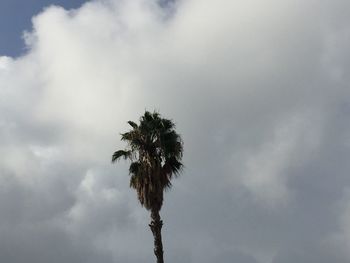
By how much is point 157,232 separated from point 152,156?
558 cm

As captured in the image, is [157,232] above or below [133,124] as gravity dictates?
below

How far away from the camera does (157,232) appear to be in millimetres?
47594

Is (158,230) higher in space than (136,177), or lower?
lower

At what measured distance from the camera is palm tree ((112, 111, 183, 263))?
4900 cm

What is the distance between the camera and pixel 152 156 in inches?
1987

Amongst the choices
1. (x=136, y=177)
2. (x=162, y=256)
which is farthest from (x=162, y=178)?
(x=162, y=256)

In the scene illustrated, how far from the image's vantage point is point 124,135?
5097 cm

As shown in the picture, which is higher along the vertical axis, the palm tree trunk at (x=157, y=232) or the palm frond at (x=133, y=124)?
the palm frond at (x=133, y=124)

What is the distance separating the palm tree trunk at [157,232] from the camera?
47.0 m

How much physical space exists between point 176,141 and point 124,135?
3.59 meters

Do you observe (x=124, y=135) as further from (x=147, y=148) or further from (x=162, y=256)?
(x=162, y=256)

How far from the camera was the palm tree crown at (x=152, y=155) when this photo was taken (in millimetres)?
49188

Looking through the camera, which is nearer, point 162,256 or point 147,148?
point 162,256

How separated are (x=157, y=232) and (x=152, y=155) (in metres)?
5.67
